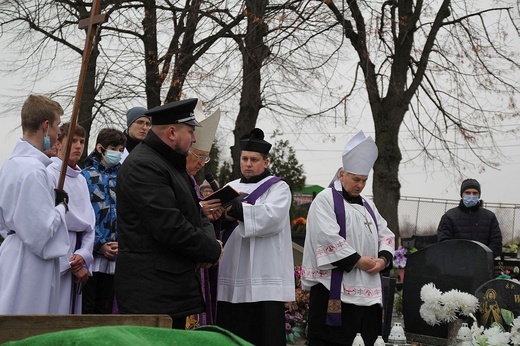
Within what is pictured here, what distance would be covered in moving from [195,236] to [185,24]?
10671 millimetres

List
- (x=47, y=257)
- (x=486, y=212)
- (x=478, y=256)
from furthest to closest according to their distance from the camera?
(x=486, y=212) → (x=478, y=256) → (x=47, y=257)

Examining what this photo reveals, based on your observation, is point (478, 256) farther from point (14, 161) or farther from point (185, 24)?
point (185, 24)

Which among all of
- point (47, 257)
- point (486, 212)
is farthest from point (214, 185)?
point (486, 212)

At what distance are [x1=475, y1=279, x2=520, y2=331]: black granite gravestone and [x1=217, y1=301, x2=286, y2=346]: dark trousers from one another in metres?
1.64

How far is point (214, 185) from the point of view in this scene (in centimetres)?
687

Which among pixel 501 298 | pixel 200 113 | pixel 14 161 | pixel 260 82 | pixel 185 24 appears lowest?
pixel 501 298

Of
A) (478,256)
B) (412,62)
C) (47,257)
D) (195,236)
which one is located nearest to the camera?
(195,236)

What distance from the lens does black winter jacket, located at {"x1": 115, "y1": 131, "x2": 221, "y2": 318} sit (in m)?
4.87

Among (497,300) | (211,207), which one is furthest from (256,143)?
(497,300)

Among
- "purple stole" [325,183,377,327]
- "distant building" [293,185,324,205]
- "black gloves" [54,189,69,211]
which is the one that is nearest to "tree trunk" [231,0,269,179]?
"purple stole" [325,183,377,327]

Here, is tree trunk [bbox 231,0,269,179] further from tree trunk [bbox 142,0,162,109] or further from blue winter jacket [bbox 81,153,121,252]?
blue winter jacket [bbox 81,153,121,252]

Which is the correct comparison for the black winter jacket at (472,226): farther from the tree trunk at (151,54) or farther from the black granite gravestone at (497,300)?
the tree trunk at (151,54)

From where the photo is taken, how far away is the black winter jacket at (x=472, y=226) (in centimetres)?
1095

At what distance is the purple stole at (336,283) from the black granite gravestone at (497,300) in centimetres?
116
